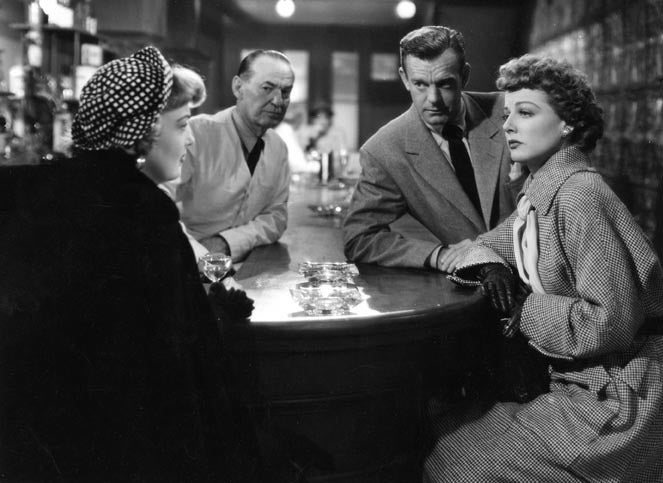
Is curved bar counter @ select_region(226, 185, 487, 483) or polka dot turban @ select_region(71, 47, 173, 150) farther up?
polka dot turban @ select_region(71, 47, 173, 150)

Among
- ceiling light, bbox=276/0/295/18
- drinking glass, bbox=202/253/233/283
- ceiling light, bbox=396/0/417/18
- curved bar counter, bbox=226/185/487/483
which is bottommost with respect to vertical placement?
curved bar counter, bbox=226/185/487/483

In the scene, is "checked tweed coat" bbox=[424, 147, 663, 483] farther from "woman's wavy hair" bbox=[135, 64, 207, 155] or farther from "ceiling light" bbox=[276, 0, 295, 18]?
"ceiling light" bbox=[276, 0, 295, 18]

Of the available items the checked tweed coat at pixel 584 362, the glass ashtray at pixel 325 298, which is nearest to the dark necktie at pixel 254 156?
the glass ashtray at pixel 325 298

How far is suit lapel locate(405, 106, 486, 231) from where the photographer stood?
7.96 feet

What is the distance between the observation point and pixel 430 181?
95.7 inches

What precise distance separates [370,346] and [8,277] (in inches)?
31.3

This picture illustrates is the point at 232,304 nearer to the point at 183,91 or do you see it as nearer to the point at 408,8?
the point at 183,91

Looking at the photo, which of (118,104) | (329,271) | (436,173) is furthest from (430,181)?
(118,104)

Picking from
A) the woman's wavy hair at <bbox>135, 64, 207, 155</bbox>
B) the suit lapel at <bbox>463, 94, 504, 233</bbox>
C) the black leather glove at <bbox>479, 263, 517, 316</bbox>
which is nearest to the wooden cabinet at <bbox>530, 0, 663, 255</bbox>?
the suit lapel at <bbox>463, 94, 504, 233</bbox>

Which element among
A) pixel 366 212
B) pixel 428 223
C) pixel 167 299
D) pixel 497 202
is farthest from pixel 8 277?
pixel 497 202

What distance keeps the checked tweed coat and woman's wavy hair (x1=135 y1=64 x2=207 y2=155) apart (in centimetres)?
95

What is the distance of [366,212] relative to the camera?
96.1 inches

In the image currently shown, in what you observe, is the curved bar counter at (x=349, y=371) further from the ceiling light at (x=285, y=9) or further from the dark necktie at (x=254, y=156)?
the ceiling light at (x=285, y=9)

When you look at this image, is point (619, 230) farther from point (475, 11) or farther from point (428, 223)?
point (475, 11)
